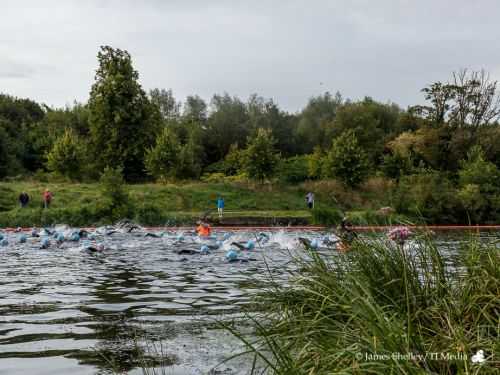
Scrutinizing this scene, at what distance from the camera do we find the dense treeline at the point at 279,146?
3969 cm

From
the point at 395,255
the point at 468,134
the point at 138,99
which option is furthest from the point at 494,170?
the point at 395,255

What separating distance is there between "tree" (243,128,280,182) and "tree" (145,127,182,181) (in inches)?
244

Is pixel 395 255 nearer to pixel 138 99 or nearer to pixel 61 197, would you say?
pixel 61 197

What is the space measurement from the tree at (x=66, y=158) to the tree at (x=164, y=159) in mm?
6142

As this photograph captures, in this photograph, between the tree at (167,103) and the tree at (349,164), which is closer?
the tree at (349,164)

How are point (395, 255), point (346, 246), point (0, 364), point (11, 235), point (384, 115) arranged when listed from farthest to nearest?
point (384, 115) < point (11, 235) < point (346, 246) < point (0, 364) < point (395, 255)

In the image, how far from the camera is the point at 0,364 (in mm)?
5969

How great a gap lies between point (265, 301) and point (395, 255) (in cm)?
181

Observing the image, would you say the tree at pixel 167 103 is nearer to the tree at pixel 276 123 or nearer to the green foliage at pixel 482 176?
the tree at pixel 276 123

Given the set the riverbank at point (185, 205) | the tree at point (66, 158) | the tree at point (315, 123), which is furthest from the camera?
the tree at point (315, 123)

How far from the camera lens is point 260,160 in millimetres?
46906

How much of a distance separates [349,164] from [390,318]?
42743 mm

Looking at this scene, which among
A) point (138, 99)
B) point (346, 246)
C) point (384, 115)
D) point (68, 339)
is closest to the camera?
point (346, 246)

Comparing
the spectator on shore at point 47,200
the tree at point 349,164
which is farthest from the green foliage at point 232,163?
the spectator on shore at point 47,200
